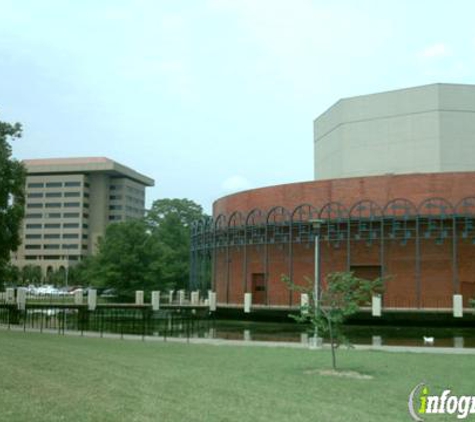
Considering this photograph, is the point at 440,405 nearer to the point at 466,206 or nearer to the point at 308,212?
the point at 466,206

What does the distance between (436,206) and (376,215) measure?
10.7 feet

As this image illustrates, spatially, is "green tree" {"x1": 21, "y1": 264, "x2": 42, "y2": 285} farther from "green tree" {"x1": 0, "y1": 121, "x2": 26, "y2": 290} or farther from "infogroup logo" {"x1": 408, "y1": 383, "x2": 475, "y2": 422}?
"infogroup logo" {"x1": 408, "y1": 383, "x2": 475, "y2": 422}

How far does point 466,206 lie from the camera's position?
35.3 meters

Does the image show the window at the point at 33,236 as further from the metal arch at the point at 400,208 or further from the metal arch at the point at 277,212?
the metal arch at the point at 400,208

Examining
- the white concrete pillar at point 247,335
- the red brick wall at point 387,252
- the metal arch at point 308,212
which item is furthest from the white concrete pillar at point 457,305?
the white concrete pillar at point 247,335

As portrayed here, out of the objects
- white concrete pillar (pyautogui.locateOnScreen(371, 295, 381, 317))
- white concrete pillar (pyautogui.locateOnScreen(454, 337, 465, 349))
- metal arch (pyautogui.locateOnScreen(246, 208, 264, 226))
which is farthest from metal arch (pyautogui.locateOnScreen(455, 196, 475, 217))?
metal arch (pyautogui.locateOnScreen(246, 208, 264, 226))

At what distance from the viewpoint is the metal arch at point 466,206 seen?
3519cm

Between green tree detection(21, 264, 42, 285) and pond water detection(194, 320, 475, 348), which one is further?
green tree detection(21, 264, 42, 285)

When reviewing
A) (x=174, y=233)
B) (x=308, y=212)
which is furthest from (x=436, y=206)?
(x=174, y=233)

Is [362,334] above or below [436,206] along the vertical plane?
below

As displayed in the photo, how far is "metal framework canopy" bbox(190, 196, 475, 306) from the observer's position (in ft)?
116

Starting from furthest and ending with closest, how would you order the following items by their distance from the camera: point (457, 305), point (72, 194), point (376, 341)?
point (72, 194), point (457, 305), point (376, 341)

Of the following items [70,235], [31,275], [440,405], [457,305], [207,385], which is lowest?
[440,405]

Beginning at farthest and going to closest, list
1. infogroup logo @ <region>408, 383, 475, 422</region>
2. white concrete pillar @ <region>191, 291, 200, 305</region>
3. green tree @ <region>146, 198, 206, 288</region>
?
1. green tree @ <region>146, 198, 206, 288</region>
2. white concrete pillar @ <region>191, 291, 200, 305</region>
3. infogroup logo @ <region>408, 383, 475, 422</region>
